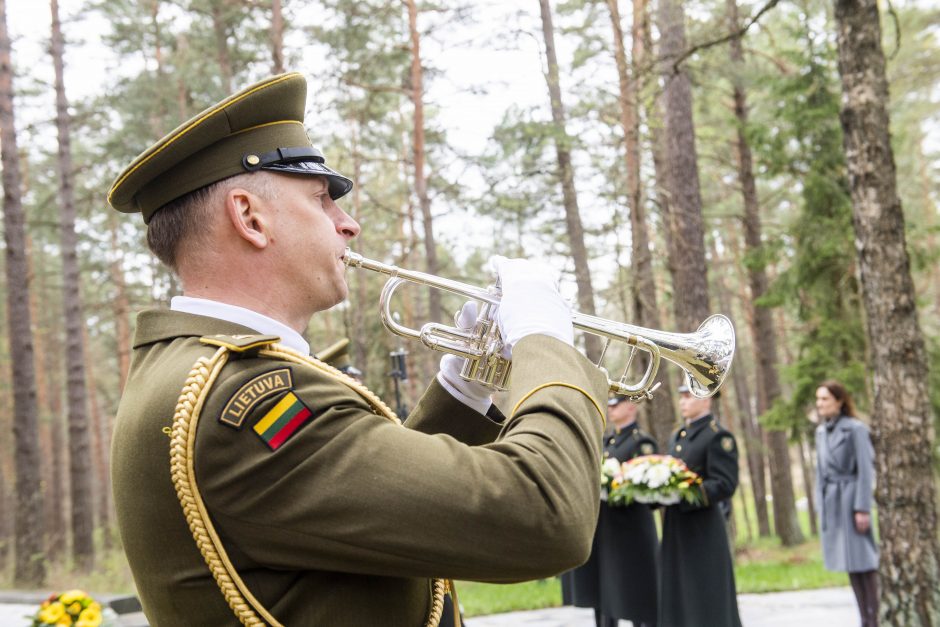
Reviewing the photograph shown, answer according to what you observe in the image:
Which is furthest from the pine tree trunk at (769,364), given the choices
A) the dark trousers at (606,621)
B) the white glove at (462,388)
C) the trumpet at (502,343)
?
the white glove at (462,388)

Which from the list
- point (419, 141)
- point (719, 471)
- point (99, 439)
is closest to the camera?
point (719, 471)

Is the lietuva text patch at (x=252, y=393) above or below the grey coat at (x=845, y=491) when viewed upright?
above

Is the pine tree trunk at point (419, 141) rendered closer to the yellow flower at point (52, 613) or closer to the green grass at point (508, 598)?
the green grass at point (508, 598)

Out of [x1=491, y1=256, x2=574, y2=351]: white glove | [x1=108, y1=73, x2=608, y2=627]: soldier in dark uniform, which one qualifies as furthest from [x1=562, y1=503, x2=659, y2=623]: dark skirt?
[x1=108, y1=73, x2=608, y2=627]: soldier in dark uniform

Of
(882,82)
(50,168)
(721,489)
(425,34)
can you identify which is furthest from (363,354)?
(882,82)

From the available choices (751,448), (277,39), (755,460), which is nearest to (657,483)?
(277,39)

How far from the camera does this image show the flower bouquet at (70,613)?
468 cm

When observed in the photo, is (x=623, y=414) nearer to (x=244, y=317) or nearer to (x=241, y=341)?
(x=244, y=317)

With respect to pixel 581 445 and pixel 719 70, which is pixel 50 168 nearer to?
pixel 719 70

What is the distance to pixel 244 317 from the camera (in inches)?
66.2

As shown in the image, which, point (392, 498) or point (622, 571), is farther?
point (622, 571)

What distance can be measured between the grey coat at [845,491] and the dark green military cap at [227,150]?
7438 millimetres

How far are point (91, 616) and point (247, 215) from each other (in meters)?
3.86

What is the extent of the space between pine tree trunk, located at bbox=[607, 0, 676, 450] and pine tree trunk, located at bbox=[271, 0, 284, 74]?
445 centimetres
